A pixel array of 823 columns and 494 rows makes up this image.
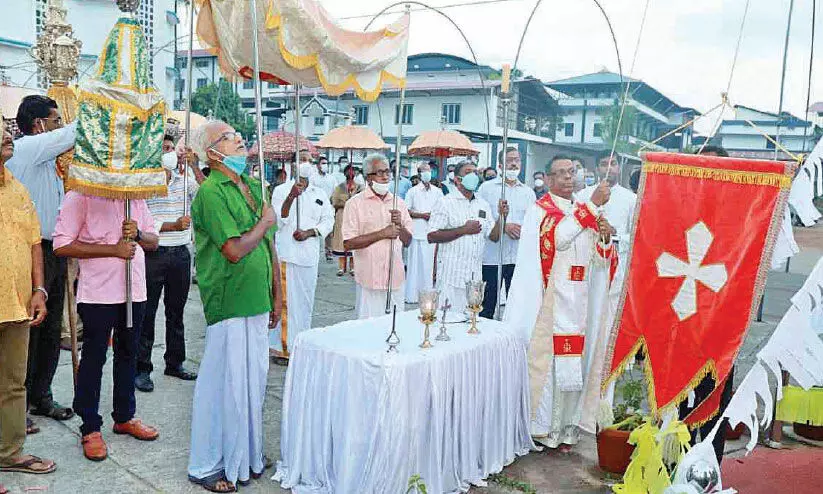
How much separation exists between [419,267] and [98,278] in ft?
19.5

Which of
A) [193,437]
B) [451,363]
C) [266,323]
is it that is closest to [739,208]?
[451,363]

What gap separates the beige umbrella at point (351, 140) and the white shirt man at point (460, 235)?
17.6ft

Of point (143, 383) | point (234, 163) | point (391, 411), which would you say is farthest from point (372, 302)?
point (391, 411)

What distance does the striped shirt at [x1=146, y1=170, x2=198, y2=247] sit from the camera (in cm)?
533

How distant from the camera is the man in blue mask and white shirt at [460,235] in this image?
246 inches

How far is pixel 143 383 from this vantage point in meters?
5.15

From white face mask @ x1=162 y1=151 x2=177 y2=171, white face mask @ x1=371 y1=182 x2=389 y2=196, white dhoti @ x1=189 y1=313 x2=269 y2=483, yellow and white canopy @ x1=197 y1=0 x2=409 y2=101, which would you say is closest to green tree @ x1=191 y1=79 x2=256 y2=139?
white face mask @ x1=162 y1=151 x2=177 y2=171

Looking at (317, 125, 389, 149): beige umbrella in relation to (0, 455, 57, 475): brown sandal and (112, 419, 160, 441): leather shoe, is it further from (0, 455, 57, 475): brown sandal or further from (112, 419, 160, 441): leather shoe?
(0, 455, 57, 475): brown sandal

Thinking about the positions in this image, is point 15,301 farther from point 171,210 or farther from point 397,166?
point 397,166

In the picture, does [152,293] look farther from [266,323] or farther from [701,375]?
[701,375]

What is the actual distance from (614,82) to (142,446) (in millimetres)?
42714

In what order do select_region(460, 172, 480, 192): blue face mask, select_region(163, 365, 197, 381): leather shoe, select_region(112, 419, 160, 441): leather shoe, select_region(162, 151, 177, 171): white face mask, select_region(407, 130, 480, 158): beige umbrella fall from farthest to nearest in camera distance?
select_region(407, 130, 480, 158): beige umbrella
select_region(460, 172, 480, 192): blue face mask
select_region(163, 365, 197, 381): leather shoe
select_region(162, 151, 177, 171): white face mask
select_region(112, 419, 160, 441): leather shoe

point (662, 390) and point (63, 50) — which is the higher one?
point (63, 50)

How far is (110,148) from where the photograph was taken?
3498mm
